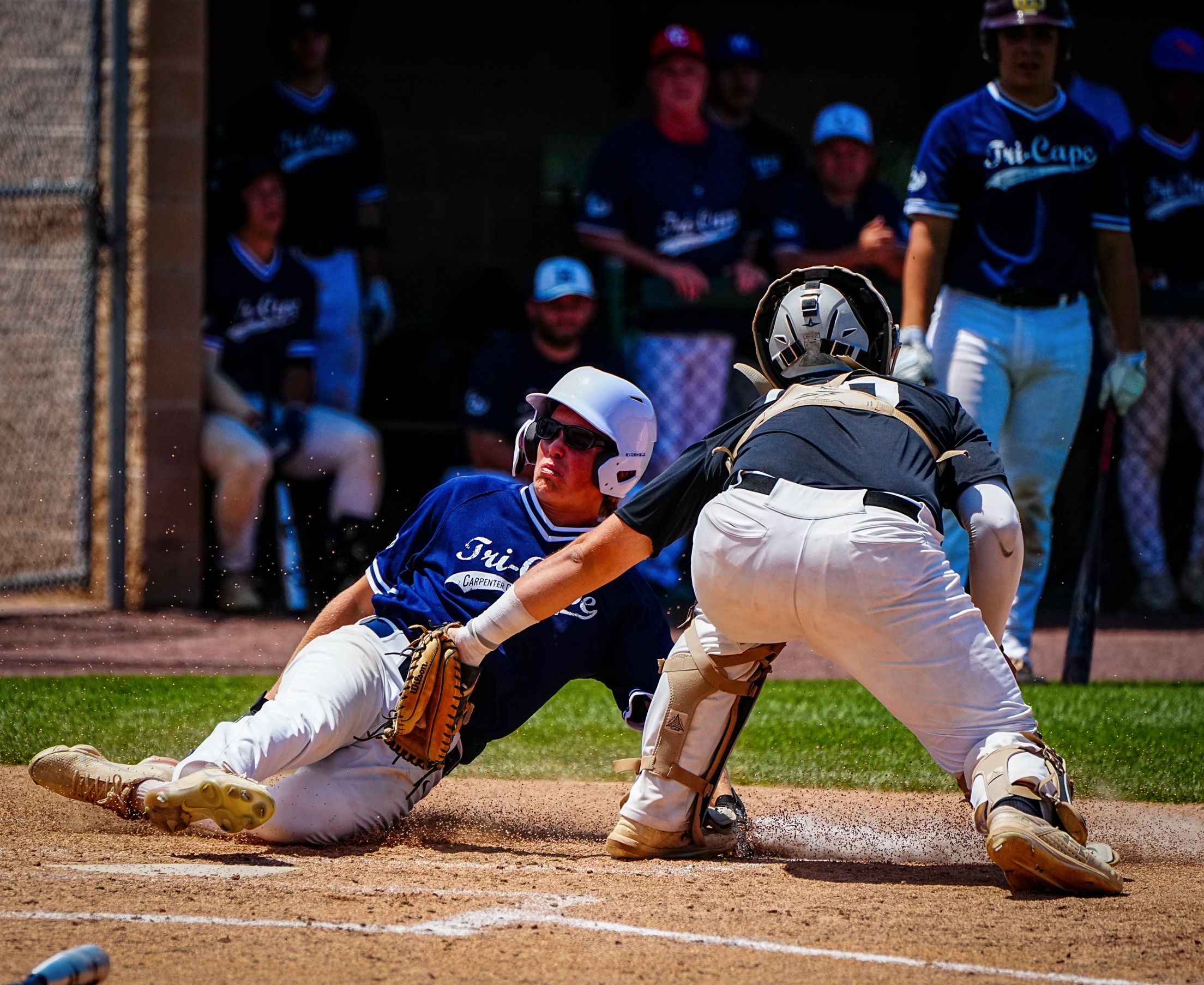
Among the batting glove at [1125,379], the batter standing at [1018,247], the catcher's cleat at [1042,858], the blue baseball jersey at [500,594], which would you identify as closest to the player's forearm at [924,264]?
the batter standing at [1018,247]

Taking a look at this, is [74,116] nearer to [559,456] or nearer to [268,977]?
[559,456]

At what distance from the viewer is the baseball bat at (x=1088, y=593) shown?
6.59 metres

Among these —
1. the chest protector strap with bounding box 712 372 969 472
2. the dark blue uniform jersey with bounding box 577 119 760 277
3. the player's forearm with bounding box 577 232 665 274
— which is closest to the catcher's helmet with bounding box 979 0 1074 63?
the dark blue uniform jersey with bounding box 577 119 760 277

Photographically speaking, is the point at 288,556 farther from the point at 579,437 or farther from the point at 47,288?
the point at 579,437

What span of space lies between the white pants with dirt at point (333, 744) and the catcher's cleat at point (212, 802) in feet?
0.59

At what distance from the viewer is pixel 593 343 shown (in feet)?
26.6

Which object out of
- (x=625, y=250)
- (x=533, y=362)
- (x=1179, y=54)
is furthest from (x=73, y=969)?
(x=1179, y=54)

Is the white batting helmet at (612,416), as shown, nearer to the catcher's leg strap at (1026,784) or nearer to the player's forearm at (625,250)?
the catcher's leg strap at (1026,784)

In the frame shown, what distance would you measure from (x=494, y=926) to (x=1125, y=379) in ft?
13.9

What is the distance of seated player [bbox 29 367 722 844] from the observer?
3.94 m

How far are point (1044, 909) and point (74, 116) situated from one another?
673 cm

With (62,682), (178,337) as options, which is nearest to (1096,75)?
(178,337)

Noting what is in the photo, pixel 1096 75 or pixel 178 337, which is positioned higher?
pixel 1096 75

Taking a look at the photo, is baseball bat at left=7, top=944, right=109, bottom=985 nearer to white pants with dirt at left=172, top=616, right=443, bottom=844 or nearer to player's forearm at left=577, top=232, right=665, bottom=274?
white pants with dirt at left=172, top=616, right=443, bottom=844
